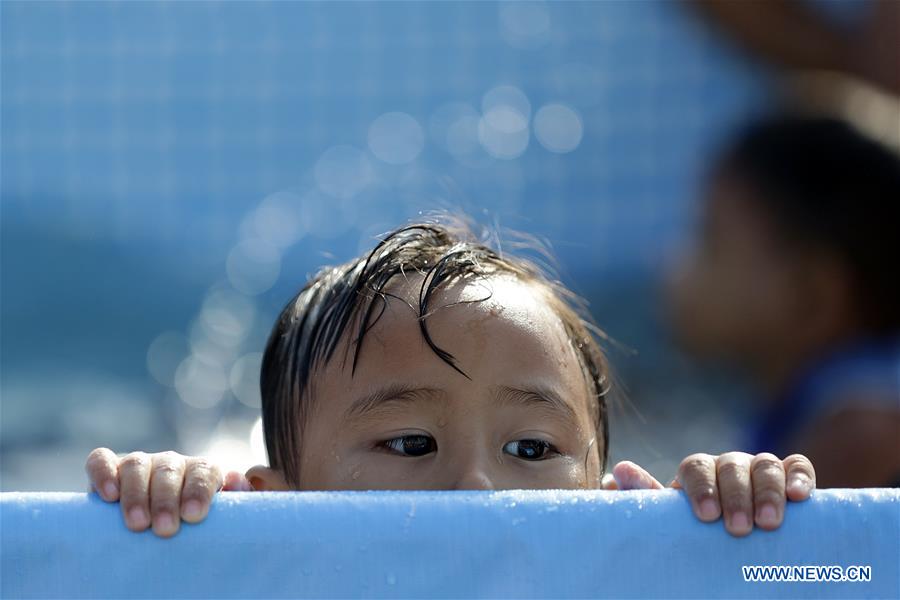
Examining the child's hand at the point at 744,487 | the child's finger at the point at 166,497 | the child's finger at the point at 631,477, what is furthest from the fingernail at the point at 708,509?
the child's finger at the point at 166,497

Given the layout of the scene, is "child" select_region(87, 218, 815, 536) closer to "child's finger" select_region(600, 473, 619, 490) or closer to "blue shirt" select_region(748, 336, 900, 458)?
"child's finger" select_region(600, 473, 619, 490)

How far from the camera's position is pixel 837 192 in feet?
11.1

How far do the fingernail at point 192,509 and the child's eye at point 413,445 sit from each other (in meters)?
0.54

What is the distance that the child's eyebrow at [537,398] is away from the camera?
1.64 meters

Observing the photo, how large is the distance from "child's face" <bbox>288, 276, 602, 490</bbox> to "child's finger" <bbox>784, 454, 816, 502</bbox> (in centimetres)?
42

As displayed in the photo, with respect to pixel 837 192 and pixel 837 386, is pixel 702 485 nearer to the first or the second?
pixel 837 386

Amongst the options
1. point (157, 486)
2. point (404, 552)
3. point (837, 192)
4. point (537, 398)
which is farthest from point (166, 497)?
point (837, 192)

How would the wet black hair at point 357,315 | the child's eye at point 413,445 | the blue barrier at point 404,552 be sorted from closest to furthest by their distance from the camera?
the blue barrier at point 404,552, the child's eye at point 413,445, the wet black hair at point 357,315

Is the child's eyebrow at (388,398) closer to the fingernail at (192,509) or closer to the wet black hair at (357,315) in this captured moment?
the wet black hair at (357,315)

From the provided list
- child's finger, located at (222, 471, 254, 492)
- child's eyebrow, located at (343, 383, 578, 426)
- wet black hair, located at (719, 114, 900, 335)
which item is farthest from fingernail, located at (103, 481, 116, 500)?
wet black hair, located at (719, 114, 900, 335)

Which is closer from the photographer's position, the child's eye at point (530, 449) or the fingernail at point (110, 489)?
the fingernail at point (110, 489)

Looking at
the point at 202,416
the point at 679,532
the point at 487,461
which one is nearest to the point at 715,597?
the point at 679,532

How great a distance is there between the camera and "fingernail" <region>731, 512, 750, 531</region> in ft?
3.63

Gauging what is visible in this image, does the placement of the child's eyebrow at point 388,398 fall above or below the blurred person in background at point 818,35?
below
